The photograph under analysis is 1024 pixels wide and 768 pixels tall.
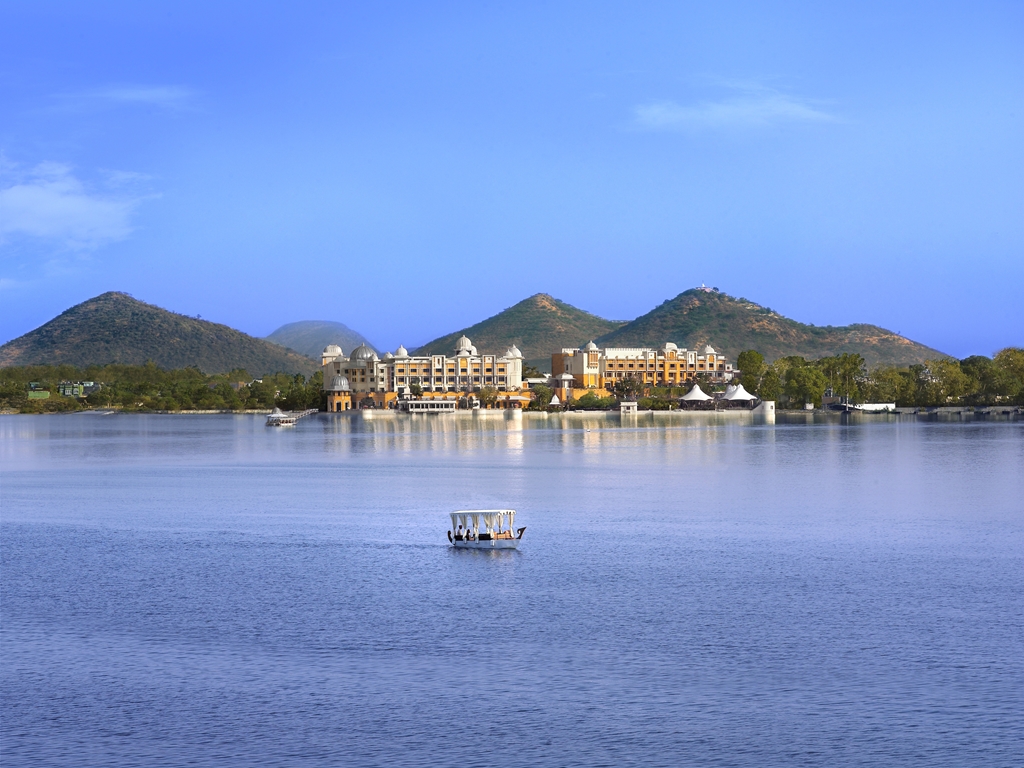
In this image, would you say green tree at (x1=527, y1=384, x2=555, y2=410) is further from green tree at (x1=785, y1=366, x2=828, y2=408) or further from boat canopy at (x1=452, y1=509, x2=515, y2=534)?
boat canopy at (x1=452, y1=509, x2=515, y2=534)

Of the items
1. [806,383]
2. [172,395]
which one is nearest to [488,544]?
[806,383]

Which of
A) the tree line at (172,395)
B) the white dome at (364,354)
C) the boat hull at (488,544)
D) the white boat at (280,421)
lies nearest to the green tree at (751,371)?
the white dome at (364,354)

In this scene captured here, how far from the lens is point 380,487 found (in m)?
45.3

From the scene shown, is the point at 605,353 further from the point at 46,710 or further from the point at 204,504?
the point at 46,710

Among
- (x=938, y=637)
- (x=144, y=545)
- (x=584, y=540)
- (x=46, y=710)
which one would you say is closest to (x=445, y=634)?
(x=46, y=710)

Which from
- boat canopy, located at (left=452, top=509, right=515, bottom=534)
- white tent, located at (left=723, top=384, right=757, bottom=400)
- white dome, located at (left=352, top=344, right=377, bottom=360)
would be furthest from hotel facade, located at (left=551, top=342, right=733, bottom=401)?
boat canopy, located at (left=452, top=509, right=515, bottom=534)

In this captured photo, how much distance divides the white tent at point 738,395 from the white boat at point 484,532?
104m

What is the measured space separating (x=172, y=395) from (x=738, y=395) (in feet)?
283

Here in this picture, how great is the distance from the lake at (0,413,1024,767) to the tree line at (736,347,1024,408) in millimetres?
89985

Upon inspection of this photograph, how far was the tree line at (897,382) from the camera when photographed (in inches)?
5025

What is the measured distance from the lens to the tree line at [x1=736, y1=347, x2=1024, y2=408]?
12762 centimetres

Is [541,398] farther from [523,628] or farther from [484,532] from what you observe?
[523,628]

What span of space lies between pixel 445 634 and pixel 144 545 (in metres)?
13.8

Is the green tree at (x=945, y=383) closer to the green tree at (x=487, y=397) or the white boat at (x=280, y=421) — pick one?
the green tree at (x=487, y=397)
